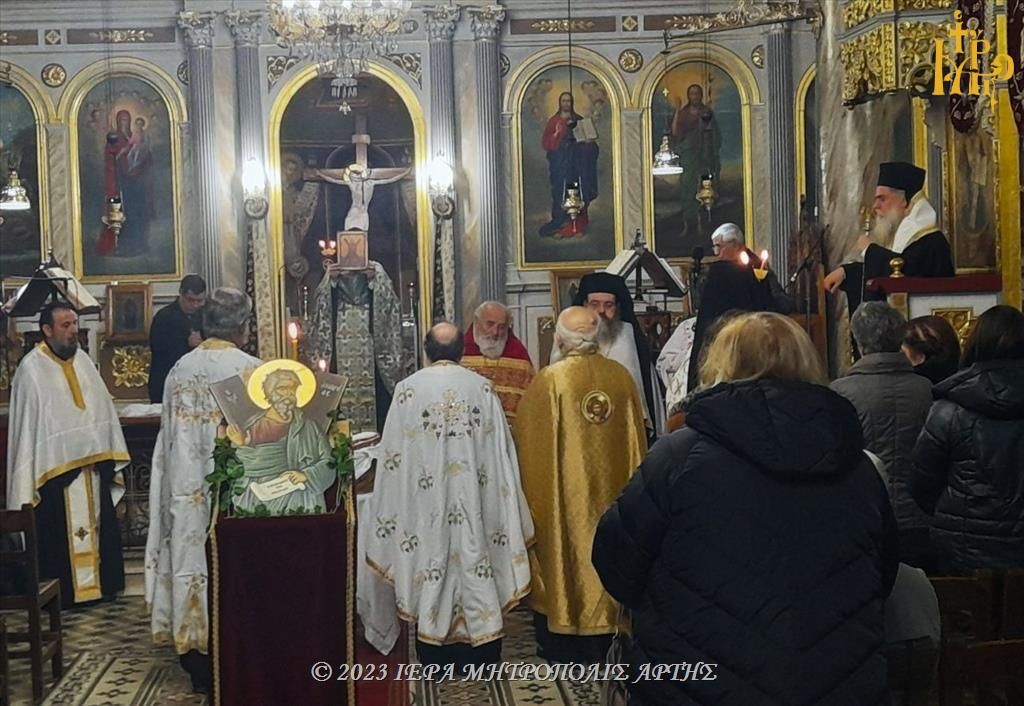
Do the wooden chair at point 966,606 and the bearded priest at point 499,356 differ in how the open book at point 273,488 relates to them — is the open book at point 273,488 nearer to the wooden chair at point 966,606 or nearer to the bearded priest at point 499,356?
the bearded priest at point 499,356

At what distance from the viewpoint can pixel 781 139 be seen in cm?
1506

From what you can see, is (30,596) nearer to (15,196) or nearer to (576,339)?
(576,339)

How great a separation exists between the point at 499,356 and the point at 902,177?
2494mm

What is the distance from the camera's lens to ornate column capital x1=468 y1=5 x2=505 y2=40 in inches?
581

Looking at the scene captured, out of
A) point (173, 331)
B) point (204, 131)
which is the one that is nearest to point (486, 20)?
point (204, 131)

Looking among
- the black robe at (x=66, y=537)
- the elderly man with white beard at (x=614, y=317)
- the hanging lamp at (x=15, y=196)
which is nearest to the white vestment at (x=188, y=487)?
→ the black robe at (x=66, y=537)

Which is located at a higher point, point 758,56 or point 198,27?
point 198,27

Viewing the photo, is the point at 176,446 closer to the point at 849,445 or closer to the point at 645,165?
the point at 849,445

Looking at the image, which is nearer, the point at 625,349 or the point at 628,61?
the point at 625,349

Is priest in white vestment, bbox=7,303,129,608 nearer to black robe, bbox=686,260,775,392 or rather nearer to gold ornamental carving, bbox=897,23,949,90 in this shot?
black robe, bbox=686,260,775,392

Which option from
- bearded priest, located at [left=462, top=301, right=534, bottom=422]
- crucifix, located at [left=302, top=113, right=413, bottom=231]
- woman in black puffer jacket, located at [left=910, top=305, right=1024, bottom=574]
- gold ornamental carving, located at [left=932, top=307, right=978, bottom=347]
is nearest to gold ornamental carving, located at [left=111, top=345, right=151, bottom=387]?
crucifix, located at [left=302, top=113, right=413, bottom=231]

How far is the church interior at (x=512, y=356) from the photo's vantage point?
9.98 feet

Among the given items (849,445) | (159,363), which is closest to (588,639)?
(849,445)

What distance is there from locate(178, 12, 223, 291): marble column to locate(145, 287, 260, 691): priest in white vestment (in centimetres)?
817
